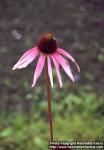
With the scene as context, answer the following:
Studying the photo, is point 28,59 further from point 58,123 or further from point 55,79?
point 55,79

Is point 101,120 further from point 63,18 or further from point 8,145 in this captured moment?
point 63,18

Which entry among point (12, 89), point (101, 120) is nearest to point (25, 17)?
point (12, 89)

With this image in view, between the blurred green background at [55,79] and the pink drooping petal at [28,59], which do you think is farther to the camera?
the blurred green background at [55,79]

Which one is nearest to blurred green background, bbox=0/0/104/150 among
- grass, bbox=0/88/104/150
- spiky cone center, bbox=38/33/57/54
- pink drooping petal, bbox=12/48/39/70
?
grass, bbox=0/88/104/150

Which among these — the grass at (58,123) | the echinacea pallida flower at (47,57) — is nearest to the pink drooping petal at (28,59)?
the echinacea pallida flower at (47,57)

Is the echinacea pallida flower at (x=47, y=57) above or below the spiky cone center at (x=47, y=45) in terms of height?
below

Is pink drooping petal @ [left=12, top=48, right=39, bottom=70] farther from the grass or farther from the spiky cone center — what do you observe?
the grass

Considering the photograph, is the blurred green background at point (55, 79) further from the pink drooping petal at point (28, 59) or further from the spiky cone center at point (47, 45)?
the pink drooping petal at point (28, 59)
